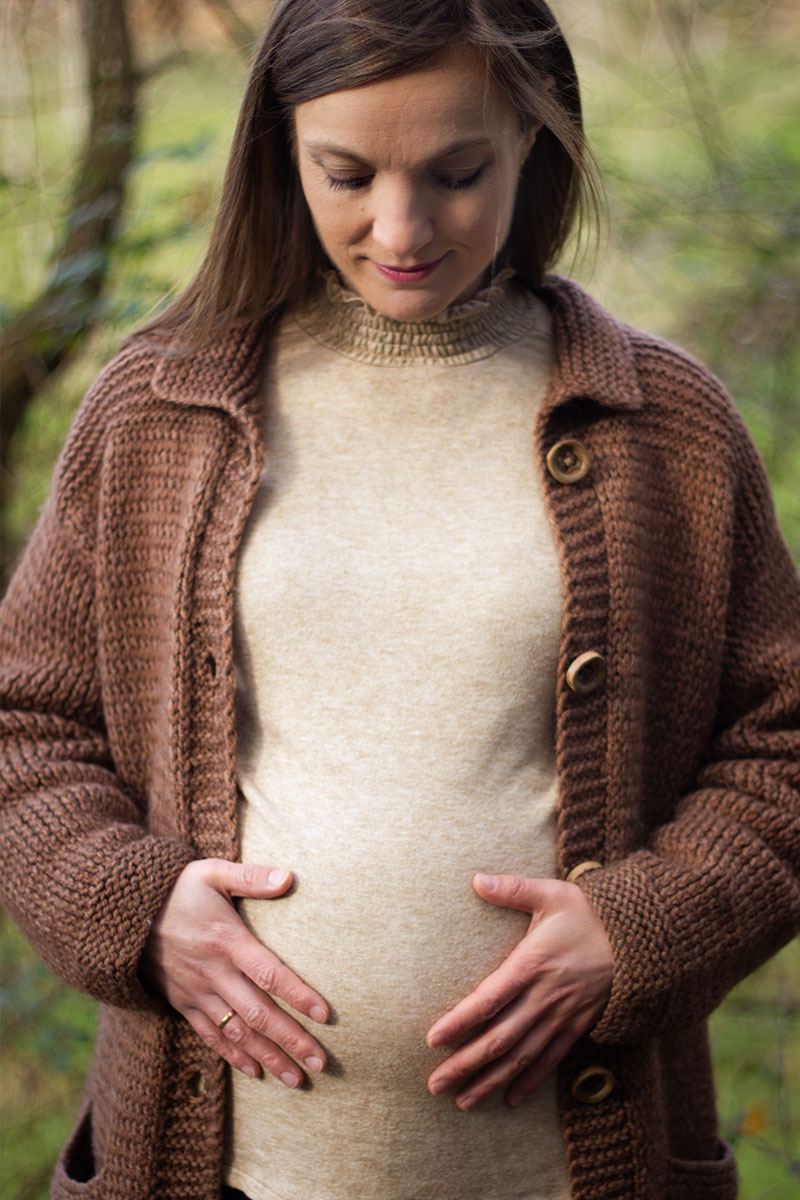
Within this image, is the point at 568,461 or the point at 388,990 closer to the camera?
the point at 388,990

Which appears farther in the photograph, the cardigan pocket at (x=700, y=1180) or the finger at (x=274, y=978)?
Answer: the cardigan pocket at (x=700, y=1180)

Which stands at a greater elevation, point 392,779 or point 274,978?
point 392,779

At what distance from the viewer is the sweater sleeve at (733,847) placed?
1.47 m

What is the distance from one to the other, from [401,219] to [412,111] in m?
0.12

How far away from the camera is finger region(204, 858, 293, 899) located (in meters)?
1.45

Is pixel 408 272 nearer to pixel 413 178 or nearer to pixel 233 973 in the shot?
pixel 413 178

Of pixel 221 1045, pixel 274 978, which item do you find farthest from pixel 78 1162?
pixel 274 978

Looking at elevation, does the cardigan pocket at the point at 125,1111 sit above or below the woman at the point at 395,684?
below

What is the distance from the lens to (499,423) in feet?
5.31

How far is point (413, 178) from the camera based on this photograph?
1396mm

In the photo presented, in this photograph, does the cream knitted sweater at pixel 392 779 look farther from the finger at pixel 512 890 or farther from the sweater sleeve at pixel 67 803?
the sweater sleeve at pixel 67 803

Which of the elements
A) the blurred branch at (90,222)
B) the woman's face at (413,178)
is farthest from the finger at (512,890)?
the blurred branch at (90,222)

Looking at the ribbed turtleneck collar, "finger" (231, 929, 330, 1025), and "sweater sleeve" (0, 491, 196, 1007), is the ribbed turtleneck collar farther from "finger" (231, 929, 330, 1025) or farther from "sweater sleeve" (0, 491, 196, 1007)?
"finger" (231, 929, 330, 1025)

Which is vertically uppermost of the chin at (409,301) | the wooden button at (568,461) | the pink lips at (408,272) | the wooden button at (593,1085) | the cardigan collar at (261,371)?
the pink lips at (408,272)
